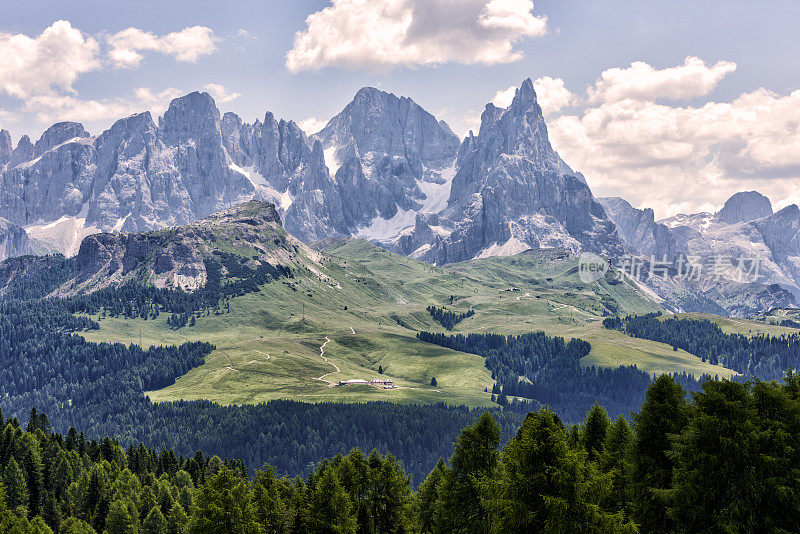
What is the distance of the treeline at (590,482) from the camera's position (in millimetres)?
36125

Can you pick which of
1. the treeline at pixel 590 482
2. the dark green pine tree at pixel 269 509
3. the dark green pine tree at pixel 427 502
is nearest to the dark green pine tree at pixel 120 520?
the treeline at pixel 590 482

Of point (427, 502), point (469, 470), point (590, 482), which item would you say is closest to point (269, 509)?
point (427, 502)

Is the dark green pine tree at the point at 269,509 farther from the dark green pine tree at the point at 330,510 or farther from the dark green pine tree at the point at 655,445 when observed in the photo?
the dark green pine tree at the point at 655,445

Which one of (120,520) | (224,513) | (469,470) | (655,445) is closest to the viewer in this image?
(655,445)

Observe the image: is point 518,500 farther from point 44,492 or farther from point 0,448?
point 0,448

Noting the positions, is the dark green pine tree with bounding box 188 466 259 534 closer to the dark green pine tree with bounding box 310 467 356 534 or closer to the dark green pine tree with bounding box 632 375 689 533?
the dark green pine tree with bounding box 310 467 356 534

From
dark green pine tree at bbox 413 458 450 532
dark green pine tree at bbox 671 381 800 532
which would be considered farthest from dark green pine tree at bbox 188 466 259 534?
dark green pine tree at bbox 671 381 800 532

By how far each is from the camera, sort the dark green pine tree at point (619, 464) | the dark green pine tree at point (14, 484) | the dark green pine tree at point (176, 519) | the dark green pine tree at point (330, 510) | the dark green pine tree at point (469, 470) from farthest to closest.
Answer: the dark green pine tree at point (14, 484) < the dark green pine tree at point (176, 519) < the dark green pine tree at point (330, 510) < the dark green pine tree at point (469, 470) < the dark green pine tree at point (619, 464)

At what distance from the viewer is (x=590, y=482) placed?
35.9 m

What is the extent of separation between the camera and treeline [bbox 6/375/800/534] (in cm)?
3612

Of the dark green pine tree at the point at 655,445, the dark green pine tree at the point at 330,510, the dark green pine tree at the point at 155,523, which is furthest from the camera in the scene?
the dark green pine tree at the point at 155,523

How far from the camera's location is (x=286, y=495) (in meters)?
91.8

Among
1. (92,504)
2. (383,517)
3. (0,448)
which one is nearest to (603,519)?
(383,517)

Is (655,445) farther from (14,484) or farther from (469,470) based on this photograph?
(14,484)
